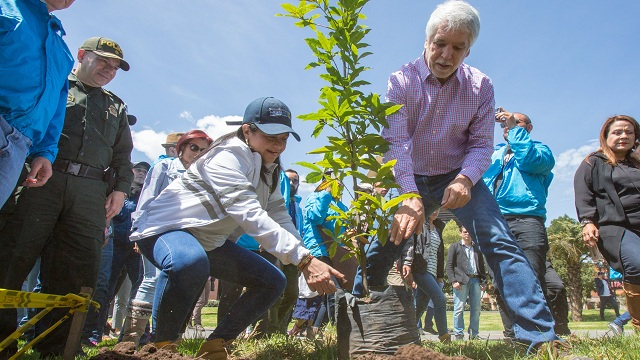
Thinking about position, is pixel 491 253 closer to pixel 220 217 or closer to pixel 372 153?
pixel 372 153

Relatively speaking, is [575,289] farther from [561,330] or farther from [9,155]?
[9,155]

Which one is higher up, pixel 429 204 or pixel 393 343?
pixel 429 204

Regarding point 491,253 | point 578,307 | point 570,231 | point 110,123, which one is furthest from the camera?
point 570,231

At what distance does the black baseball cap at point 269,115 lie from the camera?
297 centimetres

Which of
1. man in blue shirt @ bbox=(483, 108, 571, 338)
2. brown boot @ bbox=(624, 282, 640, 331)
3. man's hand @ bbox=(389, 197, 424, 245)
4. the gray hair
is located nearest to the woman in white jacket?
man's hand @ bbox=(389, 197, 424, 245)

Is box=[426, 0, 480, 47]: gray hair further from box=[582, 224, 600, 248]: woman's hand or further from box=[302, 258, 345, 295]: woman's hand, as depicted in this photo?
box=[582, 224, 600, 248]: woman's hand

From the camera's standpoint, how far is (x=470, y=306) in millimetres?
8109

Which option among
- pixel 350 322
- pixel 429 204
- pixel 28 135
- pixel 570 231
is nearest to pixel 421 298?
pixel 429 204

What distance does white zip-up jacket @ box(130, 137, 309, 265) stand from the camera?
102 inches

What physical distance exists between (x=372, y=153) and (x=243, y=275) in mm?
1231

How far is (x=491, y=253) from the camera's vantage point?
9.25ft

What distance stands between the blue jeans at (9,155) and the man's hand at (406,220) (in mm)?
1909

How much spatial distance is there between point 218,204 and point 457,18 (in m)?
1.84

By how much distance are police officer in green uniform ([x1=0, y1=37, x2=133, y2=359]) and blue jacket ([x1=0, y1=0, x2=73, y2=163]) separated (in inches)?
24.6
